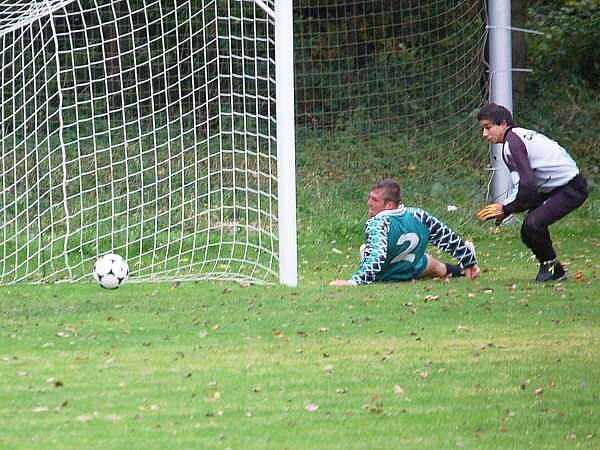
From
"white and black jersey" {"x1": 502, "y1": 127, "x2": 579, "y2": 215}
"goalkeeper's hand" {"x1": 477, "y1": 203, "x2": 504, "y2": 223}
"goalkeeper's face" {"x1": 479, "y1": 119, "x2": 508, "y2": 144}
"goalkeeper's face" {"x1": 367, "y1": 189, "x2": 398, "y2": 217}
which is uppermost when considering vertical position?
"goalkeeper's face" {"x1": 479, "y1": 119, "x2": 508, "y2": 144}

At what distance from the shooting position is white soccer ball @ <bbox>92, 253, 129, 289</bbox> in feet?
31.9

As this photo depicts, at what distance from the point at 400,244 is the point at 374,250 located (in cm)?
21

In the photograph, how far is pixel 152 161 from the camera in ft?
48.4

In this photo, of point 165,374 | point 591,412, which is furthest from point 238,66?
point 591,412

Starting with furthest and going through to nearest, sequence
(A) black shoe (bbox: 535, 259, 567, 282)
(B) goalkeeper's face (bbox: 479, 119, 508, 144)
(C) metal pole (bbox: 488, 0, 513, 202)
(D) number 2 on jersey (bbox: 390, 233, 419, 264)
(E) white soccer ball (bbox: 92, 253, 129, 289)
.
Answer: (C) metal pole (bbox: 488, 0, 513, 202)
(A) black shoe (bbox: 535, 259, 567, 282)
(B) goalkeeper's face (bbox: 479, 119, 508, 144)
(D) number 2 on jersey (bbox: 390, 233, 419, 264)
(E) white soccer ball (bbox: 92, 253, 129, 289)

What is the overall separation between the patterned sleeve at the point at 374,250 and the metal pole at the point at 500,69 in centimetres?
467

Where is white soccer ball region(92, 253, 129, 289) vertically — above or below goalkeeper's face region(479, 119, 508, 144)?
below

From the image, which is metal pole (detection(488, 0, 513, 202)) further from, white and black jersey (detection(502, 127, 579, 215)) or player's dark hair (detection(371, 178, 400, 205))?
player's dark hair (detection(371, 178, 400, 205))

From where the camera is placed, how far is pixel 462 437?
554cm

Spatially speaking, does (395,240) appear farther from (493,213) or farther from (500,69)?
(500,69)

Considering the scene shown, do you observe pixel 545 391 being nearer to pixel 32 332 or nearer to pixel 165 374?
pixel 165 374

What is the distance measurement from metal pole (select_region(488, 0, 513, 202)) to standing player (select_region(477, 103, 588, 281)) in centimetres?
417

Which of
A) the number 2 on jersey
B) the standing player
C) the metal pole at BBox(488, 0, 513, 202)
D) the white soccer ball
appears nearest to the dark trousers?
the standing player

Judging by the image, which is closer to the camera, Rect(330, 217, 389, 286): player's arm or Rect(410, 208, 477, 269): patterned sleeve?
Rect(330, 217, 389, 286): player's arm
